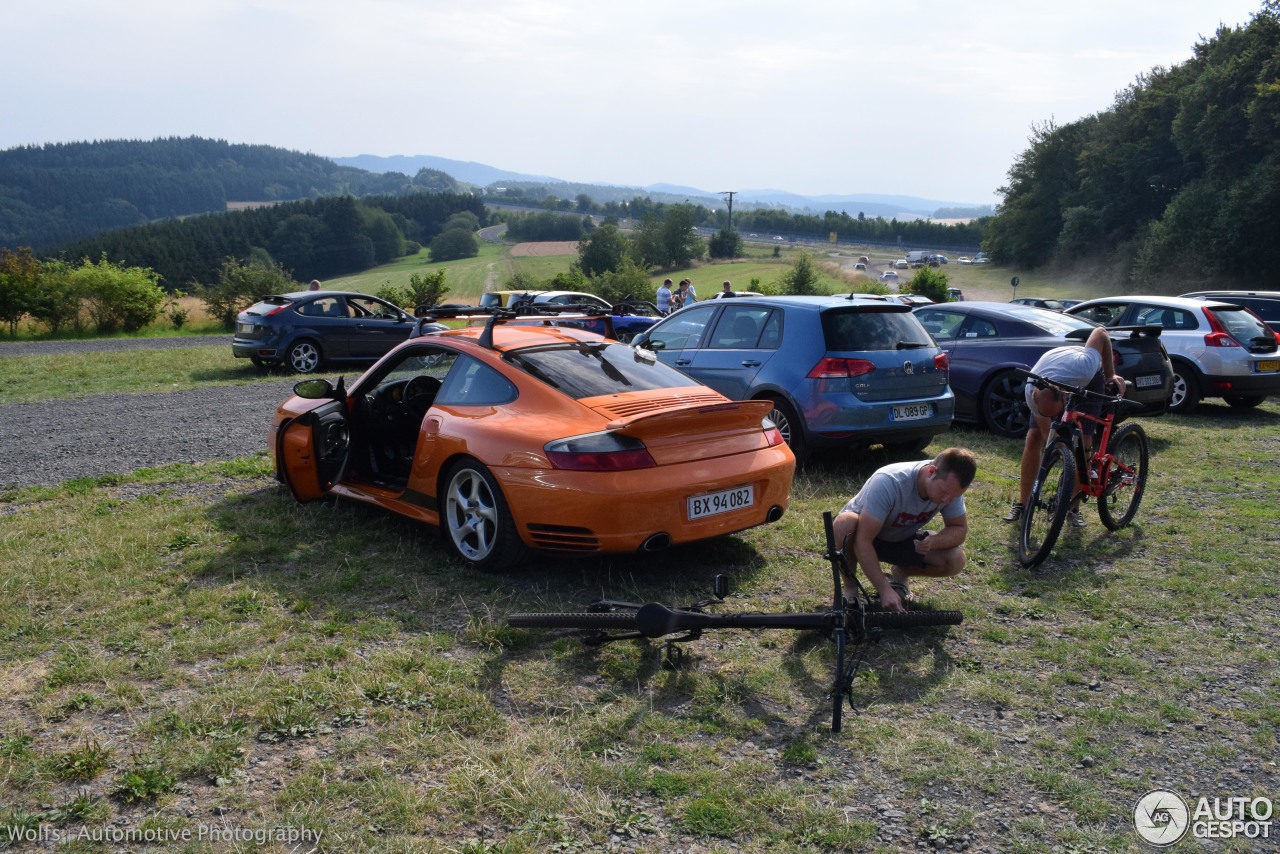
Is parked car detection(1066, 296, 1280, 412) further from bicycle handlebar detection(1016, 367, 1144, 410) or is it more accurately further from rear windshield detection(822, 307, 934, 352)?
bicycle handlebar detection(1016, 367, 1144, 410)

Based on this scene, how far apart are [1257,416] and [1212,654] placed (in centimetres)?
958

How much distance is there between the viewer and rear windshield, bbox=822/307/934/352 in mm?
8133

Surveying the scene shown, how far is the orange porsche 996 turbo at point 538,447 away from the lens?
5.05 metres

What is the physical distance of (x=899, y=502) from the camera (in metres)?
4.75

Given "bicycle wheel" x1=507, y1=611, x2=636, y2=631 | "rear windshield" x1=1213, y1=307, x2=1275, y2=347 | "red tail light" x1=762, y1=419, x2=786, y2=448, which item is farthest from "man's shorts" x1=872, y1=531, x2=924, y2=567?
"rear windshield" x1=1213, y1=307, x2=1275, y2=347

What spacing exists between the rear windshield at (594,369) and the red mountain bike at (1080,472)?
2.40 meters

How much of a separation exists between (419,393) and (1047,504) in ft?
14.5

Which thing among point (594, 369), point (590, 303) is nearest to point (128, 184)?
point (590, 303)

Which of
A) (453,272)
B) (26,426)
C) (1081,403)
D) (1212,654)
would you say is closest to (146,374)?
(26,426)

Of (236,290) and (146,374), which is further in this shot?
(236,290)

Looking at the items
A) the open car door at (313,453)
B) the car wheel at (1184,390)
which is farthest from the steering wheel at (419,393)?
the car wheel at (1184,390)

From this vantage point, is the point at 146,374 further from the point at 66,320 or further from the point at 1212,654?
the point at 1212,654

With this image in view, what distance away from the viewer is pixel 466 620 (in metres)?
4.88

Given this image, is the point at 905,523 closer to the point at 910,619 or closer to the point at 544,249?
the point at 910,619
